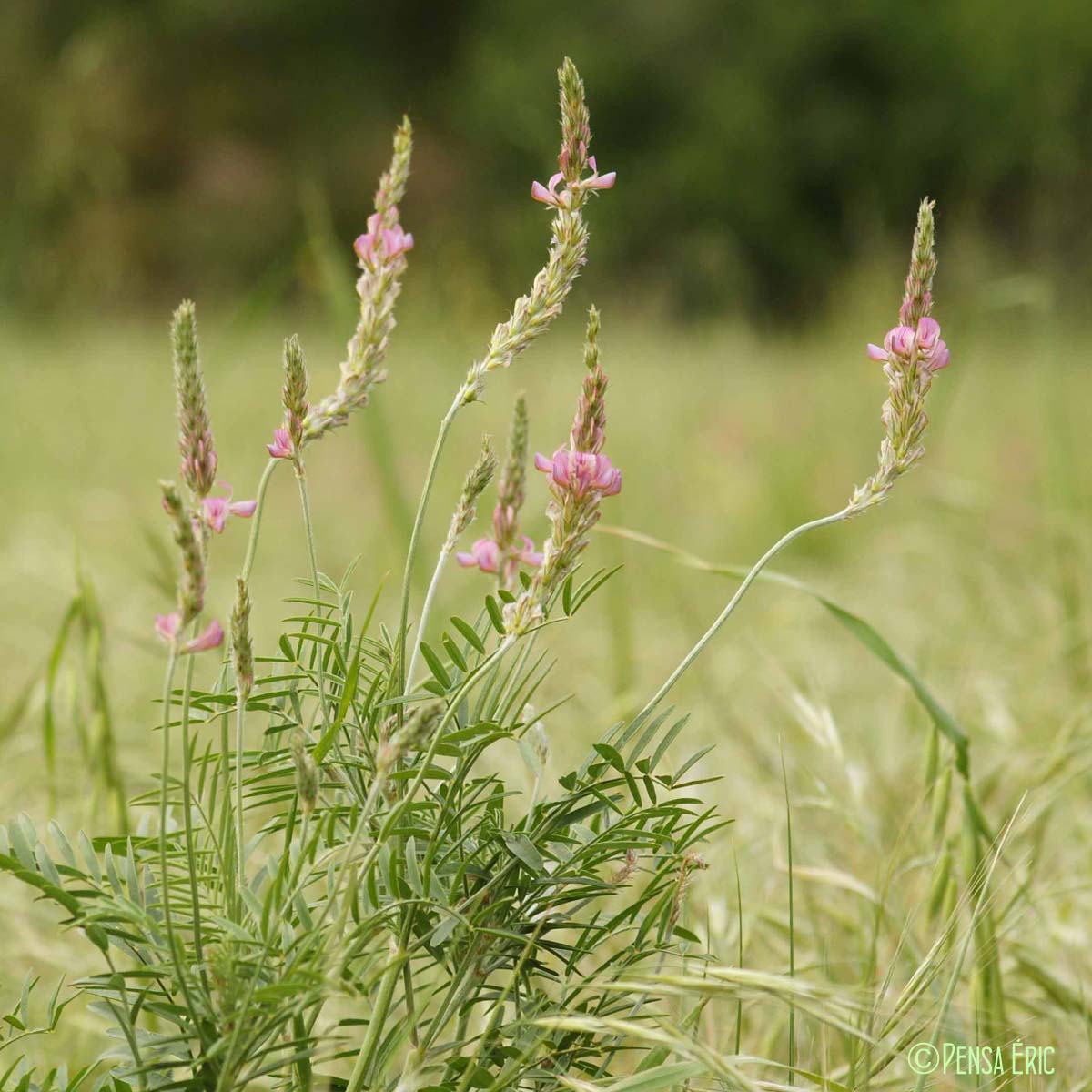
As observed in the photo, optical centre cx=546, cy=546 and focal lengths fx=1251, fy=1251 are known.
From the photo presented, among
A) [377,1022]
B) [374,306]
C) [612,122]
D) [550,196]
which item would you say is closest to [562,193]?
[550,196]

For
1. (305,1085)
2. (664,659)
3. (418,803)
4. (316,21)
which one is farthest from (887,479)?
(316,21)

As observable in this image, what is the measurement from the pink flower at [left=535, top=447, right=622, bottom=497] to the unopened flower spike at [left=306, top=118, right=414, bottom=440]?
4.2 inches

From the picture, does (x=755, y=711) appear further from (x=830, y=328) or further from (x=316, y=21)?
(x=316, y=21)

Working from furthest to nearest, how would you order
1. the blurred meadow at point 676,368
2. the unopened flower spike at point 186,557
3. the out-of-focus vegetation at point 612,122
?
the out-of-focus vegetation at point 612,122, the blurred meadow at point 676,368, the unopened flower spike at point 186,557

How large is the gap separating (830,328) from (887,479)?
725 cm

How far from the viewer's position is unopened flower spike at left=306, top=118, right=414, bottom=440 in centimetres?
61

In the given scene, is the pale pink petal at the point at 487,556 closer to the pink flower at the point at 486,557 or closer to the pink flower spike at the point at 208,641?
the pink flower at the point at 486,557

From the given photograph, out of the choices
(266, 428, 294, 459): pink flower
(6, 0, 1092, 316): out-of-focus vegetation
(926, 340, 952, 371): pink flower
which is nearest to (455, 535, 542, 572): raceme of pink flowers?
(266, 428, 294, 459): pink flower

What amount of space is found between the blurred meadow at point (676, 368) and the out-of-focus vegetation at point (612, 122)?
0.04m

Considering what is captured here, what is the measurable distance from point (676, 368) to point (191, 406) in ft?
20.8

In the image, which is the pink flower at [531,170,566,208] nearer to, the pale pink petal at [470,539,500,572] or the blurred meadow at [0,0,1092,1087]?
the pale pink petal at [470,539,500,572]

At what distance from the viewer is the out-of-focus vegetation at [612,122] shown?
436 inches

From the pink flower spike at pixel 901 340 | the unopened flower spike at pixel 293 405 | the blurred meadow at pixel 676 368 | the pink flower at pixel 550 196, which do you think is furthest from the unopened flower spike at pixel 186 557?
the blurred meadow at pixel 676 368

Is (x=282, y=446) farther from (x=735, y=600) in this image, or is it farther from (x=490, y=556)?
(x=735, y=600)
